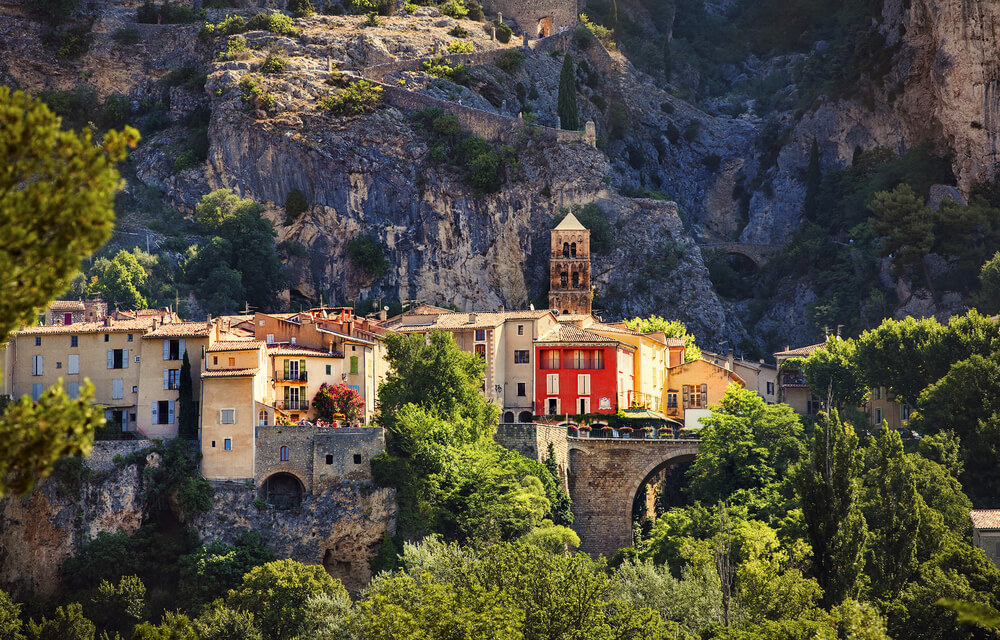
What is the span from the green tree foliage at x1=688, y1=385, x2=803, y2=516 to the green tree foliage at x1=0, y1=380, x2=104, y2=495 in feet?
156

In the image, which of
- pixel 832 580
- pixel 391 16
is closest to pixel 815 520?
pixel 832 580

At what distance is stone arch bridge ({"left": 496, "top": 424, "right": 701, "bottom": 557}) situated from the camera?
71.4 metres

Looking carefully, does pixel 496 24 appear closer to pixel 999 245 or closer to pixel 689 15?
pixel 689 15

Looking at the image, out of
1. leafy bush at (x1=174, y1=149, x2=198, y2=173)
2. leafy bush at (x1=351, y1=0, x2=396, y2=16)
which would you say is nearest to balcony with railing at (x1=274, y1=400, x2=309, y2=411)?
leafy bush at (x1=174, y1=149, x2=198, y2=173)

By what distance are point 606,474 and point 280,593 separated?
62.2 ft

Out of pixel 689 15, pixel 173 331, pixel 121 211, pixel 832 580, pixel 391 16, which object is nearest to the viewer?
pixel 832 580

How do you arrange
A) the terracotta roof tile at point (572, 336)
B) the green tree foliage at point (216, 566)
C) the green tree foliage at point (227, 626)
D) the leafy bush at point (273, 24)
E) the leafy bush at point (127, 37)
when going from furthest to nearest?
the leafy bush at point (127, 37)
the leafy bush at point (273, 24)
the terracotta roof tile at point (572, 336)
the green tree foliage at point (216, 566)
the green tree foliage at point (227, 626)

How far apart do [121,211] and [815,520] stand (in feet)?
193

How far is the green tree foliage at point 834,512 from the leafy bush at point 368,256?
43.7 meters

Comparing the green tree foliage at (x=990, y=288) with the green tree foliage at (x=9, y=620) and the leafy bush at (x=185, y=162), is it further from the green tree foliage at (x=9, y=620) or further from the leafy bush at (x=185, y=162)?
the green tree foliage at (x=9, y=620)

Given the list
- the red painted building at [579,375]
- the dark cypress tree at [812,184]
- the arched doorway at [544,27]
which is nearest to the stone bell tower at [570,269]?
the red painted building at [579,375]

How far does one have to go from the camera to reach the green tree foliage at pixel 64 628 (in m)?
58.7

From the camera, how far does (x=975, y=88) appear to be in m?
97.0

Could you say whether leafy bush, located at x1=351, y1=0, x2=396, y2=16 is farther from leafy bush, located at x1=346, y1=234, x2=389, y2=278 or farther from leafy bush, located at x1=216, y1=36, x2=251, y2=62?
leafy bush, located at x1=346, y1=234, x2=389, y2=278
